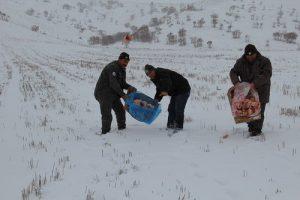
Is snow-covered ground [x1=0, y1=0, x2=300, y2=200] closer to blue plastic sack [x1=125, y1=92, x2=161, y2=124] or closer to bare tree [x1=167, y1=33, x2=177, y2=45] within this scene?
blue plastic sack [x1=125, y1=92, x2=161, y2=124]

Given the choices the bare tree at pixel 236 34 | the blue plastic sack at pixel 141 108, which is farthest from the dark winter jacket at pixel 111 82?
the bare tree at pixel 236 34

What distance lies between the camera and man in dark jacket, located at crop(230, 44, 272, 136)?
26.1 feet

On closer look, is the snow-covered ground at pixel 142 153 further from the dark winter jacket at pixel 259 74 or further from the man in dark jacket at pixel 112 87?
the dark winter jacket at pixel 259 74

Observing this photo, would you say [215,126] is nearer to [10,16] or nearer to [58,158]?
[58,158]

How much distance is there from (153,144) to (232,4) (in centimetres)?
6831

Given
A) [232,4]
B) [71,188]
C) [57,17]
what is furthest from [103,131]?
[57,17]

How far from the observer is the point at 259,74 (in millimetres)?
8094

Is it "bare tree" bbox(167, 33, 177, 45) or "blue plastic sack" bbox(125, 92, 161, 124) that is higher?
"bare tree" bbox(167, 33, 177, 45)

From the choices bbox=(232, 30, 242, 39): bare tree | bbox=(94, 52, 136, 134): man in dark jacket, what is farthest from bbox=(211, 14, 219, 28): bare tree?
bbox=(94, 52, 136, 134): man in dark jacket

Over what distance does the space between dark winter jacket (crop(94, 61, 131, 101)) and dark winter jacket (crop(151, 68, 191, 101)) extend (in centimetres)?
74

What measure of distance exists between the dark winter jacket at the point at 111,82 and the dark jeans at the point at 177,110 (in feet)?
3.64

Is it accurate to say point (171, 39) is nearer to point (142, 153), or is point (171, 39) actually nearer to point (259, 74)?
point (259, 74)

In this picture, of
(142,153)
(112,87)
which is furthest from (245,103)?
(112,87)

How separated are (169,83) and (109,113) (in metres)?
1.47
